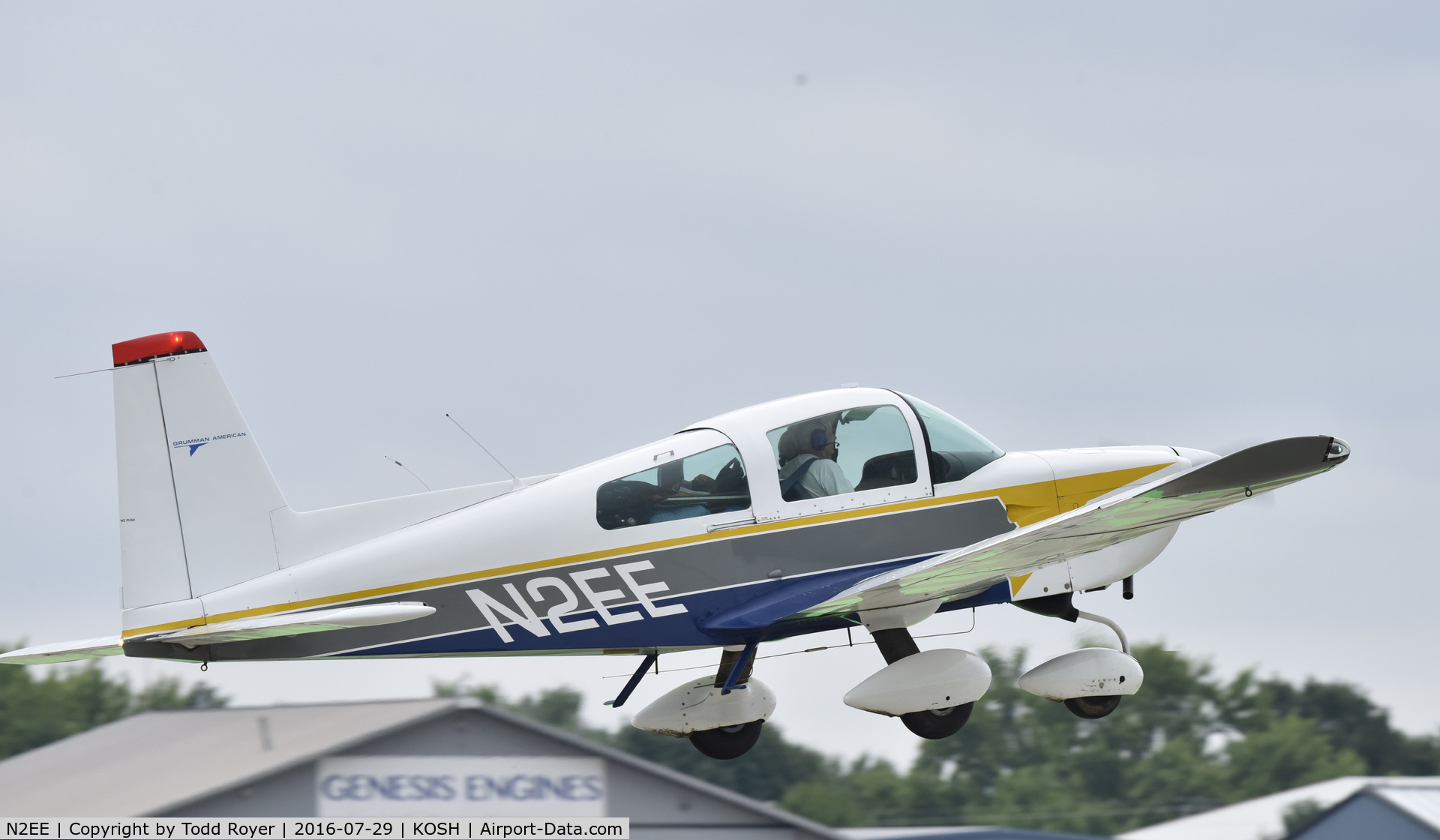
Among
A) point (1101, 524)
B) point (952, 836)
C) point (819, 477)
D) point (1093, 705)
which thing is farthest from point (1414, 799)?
point (819, 477)

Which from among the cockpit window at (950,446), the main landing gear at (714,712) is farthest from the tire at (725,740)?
the cockpit window at (950,446)

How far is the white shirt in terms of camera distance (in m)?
8.84

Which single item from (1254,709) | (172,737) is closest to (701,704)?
(172,737)

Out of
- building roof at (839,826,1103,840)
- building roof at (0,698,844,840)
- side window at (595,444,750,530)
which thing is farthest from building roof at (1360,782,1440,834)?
side window at (595,444,750,530)

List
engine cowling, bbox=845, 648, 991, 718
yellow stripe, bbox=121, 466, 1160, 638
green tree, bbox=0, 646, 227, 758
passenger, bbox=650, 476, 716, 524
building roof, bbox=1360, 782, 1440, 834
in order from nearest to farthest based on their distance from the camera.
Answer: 1. yellow stripe, bbox=121, 466, 1160, 638
2. passenger, bbox=650, 476, 716, 524
3. engine cowling, bbox=845, 648, 991, 718
4. building roof, bbox=1360, 782, 1440, 834
5. green tree, bbox=0, 646, 227, 758

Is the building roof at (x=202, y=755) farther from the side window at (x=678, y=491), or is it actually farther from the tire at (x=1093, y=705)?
the side window at (x=678, y=491)

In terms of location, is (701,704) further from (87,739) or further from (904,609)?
(87,739)

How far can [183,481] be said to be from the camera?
341 inches

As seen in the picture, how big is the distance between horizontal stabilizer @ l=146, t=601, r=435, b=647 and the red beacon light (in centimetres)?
171

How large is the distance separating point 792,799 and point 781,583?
166 feet

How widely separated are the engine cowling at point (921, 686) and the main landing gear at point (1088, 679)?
47cm

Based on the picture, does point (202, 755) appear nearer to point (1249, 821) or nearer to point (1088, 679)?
point (1088, 679)

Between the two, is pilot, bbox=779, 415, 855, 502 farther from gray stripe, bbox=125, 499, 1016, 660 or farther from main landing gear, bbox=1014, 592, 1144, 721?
main landing gear, bbox=1014, 592, 1144, 721

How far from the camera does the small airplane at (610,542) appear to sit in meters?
Answer: 8.41
